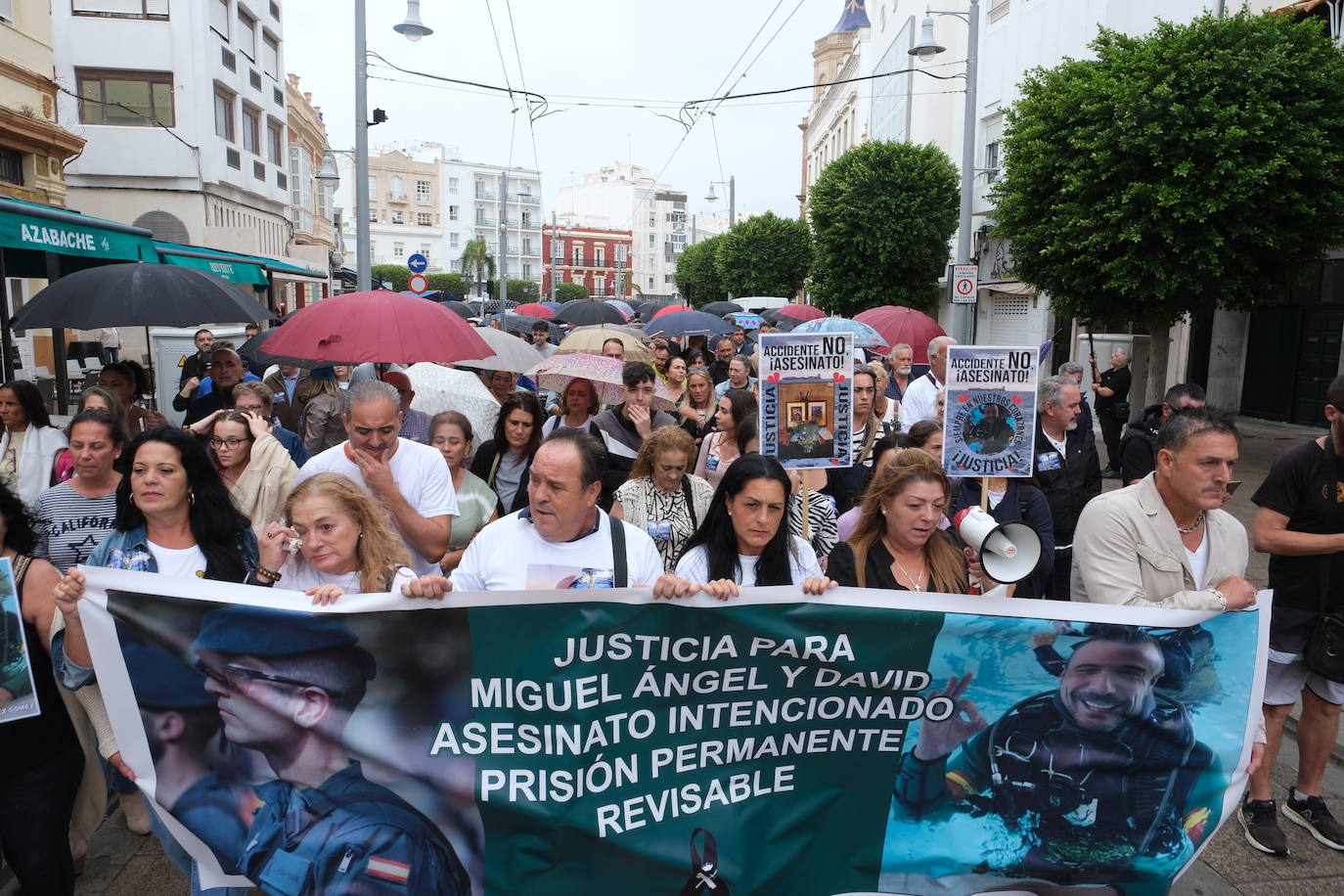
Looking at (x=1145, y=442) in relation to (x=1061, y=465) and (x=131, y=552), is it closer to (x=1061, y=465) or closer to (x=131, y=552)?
(x=1061, y=465)

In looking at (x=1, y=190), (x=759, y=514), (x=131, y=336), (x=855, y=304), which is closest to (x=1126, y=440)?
(x=759, y=514)

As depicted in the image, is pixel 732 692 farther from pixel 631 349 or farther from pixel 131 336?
pixel 131 336

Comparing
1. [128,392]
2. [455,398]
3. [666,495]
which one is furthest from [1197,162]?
[128,392]

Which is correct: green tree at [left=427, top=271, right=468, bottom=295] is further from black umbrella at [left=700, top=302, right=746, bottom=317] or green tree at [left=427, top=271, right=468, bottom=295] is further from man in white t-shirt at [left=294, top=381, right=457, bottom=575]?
man in white t-shirt at [left=294, top=381, right=457, bottom=575]

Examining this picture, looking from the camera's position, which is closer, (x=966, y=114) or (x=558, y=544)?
(x=558, y=544)

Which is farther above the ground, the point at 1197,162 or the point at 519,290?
the point at 519,290

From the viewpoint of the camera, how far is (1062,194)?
14727 mm

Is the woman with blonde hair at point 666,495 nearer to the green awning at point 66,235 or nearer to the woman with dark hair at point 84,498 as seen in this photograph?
the woman with dark hair at point 84,498

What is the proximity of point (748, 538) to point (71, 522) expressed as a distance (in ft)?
9.43

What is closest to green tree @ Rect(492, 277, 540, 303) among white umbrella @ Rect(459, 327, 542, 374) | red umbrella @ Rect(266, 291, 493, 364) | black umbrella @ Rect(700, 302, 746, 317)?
black umbrella @ Rect(700, 302, 746, 317)

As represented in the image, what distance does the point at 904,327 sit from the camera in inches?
484

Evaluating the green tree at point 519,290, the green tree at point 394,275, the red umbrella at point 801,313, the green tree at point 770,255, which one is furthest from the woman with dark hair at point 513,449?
the green tree at point 519,290

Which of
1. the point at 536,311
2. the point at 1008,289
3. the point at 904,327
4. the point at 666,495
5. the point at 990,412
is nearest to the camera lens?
the point at 666,495

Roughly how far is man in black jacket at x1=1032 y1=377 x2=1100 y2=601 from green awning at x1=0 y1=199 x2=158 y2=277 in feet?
22.8
